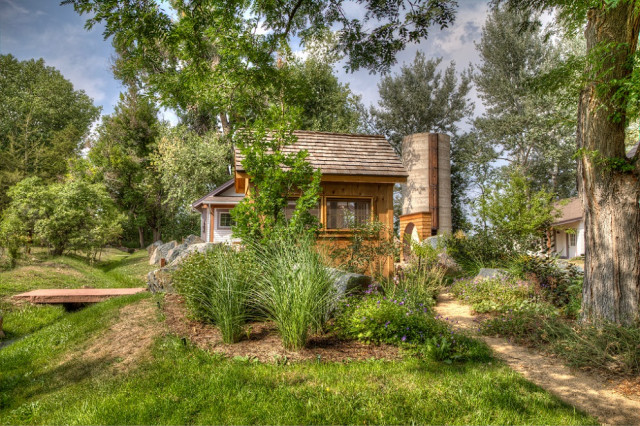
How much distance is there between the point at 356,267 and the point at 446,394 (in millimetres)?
5068

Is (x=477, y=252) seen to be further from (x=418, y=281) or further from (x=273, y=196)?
(x=273, y=196)

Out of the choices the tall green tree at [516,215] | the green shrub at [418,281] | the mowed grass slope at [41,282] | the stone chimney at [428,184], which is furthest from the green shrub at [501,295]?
the mowed grass slope at [41,282]

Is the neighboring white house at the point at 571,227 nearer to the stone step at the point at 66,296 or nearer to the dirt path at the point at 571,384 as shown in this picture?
the dirt path at the point at 571,384

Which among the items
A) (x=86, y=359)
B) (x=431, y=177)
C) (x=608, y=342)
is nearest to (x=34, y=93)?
(x=431, y=177)

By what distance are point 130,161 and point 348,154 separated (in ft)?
76.9

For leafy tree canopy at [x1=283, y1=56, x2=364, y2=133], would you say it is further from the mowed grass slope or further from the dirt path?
the dirt path

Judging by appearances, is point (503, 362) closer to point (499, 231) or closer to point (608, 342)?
point (608, 342)

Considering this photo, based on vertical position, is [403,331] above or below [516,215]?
below

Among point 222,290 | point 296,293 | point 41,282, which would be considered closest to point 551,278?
point 296,293

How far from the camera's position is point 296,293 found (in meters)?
4.64

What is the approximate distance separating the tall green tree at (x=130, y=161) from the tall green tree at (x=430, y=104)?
1733cm

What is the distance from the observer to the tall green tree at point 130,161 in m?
29.2

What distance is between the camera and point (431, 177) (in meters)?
16.7

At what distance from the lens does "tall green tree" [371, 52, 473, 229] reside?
23438 mm
